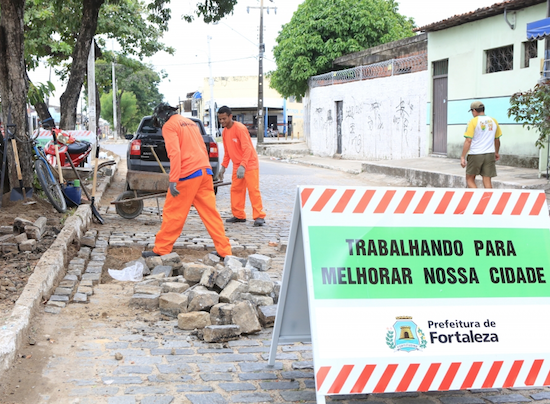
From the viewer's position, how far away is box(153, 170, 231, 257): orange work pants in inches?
273

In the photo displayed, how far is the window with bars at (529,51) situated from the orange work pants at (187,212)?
36.8 feet

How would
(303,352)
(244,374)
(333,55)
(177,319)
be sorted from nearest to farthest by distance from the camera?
(244,374)
(303,352)
(177,319)
(333,55)

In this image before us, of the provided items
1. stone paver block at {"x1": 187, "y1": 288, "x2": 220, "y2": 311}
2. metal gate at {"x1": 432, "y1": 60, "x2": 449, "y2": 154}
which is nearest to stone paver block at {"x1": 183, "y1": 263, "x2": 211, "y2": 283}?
stone paver block at {"x1": 187, "y1": 288, "x2": 220, "y2": 311}

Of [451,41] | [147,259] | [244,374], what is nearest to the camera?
[244,374]

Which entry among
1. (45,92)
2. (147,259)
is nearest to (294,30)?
(45,92)

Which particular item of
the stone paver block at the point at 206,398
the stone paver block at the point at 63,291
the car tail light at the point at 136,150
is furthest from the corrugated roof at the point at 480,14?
the stone paver block at the point at 206,398

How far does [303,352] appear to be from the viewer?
4.62m

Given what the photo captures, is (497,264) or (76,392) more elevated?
(497,264)

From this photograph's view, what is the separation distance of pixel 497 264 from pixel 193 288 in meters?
2.67

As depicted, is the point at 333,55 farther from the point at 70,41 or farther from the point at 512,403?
the point at 512,403

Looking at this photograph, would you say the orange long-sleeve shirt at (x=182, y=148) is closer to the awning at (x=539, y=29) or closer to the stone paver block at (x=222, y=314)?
the stone paver block at (x=222, y=314)

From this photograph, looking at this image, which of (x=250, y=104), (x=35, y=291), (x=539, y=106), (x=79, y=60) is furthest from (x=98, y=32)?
(x=250, y=104)

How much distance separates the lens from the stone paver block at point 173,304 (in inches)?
209

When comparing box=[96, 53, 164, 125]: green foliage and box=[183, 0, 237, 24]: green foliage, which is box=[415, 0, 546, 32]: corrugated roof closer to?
box=[183, 0, 237, 24]: green foliage
